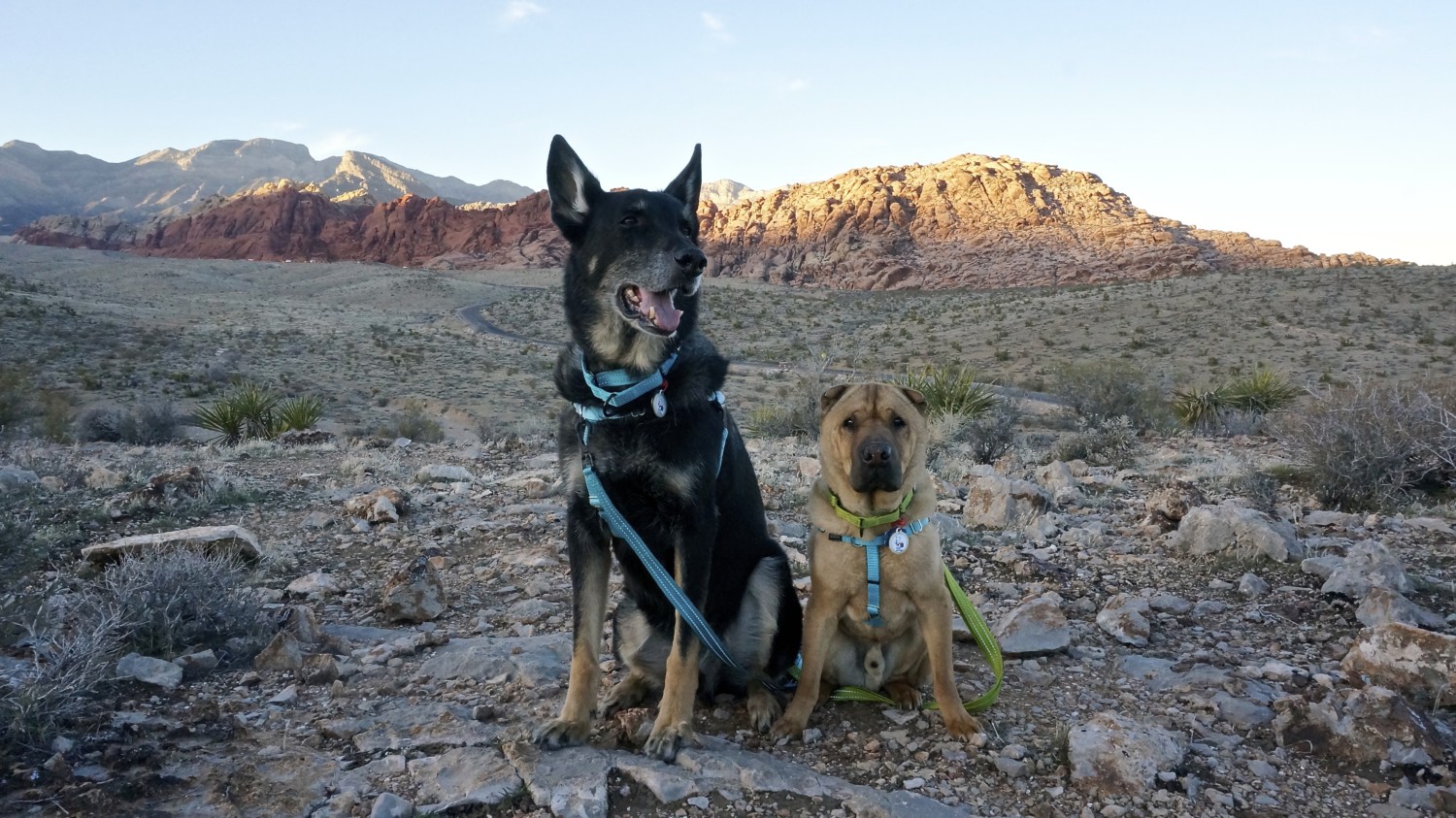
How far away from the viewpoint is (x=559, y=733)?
3.17 m

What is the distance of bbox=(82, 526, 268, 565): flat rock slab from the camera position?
16.7 feet

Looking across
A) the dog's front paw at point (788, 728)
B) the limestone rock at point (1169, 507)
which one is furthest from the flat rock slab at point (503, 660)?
the limestone rock at point (1169, 507)

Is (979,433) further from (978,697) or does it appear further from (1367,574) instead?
(978,697)

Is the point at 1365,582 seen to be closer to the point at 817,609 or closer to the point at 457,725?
the point at 817,609

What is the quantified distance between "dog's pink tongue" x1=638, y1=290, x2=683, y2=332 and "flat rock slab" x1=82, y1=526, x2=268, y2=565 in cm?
340

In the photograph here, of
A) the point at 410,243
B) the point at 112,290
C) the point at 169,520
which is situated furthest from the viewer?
the point at 410,243

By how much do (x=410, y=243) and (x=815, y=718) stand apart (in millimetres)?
113518

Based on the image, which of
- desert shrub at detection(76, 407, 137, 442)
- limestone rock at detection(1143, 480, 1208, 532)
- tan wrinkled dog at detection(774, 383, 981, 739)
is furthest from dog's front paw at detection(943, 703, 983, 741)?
desert shrub at detection(76, 407, 137, 442)

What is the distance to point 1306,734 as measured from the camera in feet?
10.1

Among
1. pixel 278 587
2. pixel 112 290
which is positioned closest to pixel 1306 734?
pixel 278 587

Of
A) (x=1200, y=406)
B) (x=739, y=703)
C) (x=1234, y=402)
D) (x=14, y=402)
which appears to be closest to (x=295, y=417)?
(x=14, y=402)

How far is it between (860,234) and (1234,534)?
3711 inches

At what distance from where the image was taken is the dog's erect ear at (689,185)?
385 cm

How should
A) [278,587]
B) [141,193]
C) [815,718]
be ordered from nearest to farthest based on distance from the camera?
[815,718]
[278,587]
[141,193]
